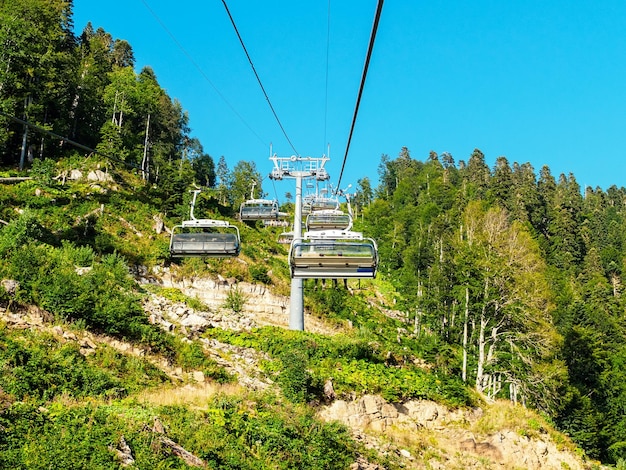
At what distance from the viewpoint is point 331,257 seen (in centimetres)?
1061

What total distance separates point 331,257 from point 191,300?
1102cm

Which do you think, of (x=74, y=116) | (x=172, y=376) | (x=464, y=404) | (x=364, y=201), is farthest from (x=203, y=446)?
(x=364, y=201)

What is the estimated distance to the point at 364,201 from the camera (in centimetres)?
10794

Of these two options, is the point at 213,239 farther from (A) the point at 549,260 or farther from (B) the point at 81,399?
(A) the point at 549,260

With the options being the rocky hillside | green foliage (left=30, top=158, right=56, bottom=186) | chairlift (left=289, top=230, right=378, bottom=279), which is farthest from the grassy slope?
green foliage (left=30, top=158, right=56, bottom=186)

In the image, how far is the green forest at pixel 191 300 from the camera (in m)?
9.99

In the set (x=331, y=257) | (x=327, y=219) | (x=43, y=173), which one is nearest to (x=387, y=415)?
(x=327, y=219)

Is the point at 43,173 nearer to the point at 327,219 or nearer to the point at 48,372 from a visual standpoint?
the point at 327,219

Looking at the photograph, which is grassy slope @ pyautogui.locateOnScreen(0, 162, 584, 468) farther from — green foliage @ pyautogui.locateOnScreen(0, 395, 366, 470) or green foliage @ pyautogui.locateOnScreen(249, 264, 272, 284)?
green foliage @ pyautogui.locateOnScreen(249, 264, 272, 284)

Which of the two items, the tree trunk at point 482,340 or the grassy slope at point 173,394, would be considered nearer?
the grassy slope at point 173,394

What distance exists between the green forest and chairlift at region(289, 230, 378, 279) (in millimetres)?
3736

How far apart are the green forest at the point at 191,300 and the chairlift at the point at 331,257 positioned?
3736mm

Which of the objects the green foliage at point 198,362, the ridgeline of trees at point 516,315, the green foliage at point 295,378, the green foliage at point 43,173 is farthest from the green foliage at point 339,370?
the green foliage at point 43,173

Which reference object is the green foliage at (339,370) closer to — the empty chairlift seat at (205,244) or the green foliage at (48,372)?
the empty chairlift seat at (205,244)
